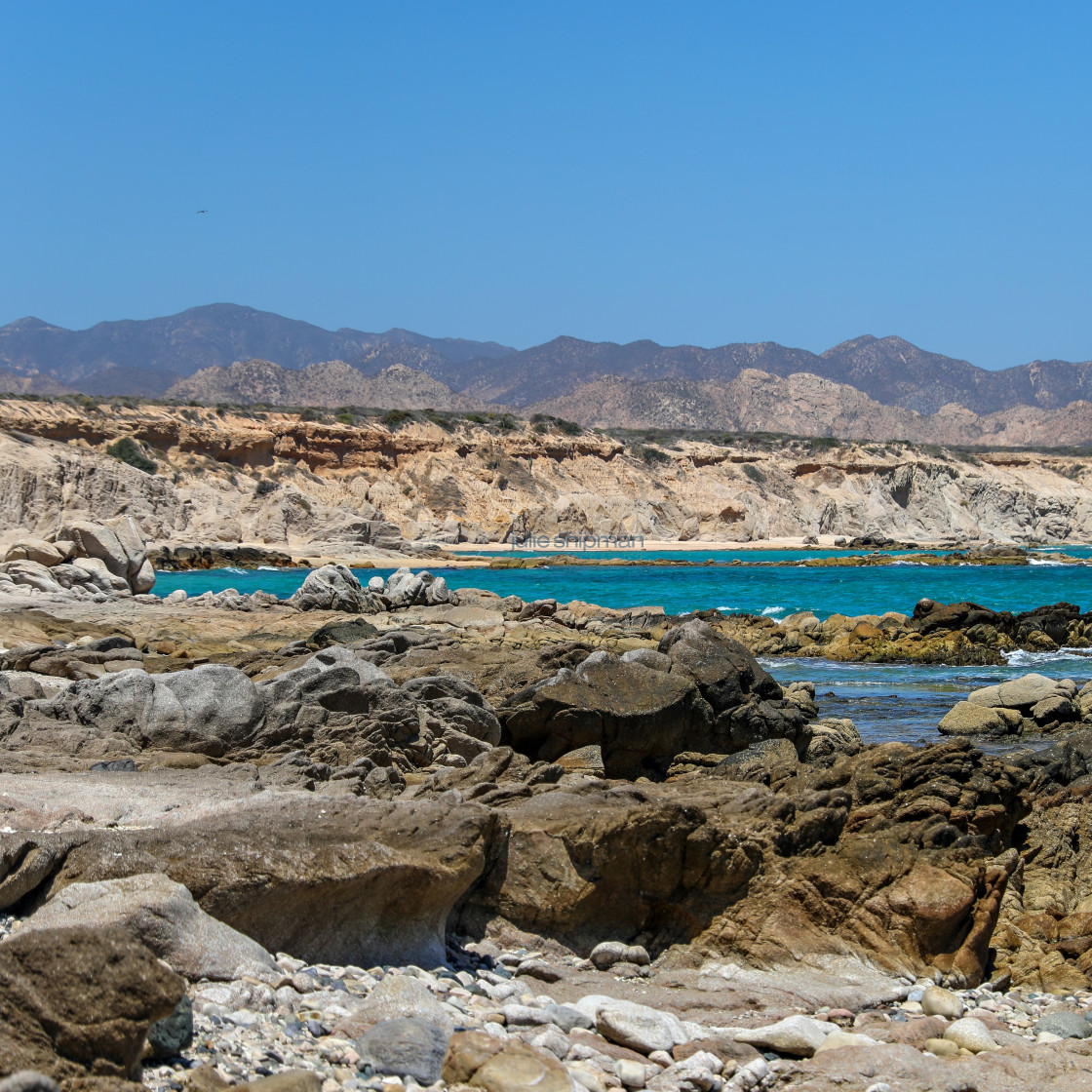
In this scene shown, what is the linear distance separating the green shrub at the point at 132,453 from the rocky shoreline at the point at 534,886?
51.6 metres

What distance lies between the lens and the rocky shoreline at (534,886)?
13.2 feet

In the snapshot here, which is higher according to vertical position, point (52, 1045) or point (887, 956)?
point (52, 1045)

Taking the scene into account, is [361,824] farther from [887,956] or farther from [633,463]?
[633,463]

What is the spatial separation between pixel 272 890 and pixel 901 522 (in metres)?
Answer: 78.0

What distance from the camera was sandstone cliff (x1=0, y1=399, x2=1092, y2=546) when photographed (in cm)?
5334

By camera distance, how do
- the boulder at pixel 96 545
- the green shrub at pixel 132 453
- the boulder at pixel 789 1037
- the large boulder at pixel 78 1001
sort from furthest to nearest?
the green shrub at pixel 132 453, the boulder at pixel 96 545, the boulder at pixel 789 1037, the large boulder at pixel 78 1001

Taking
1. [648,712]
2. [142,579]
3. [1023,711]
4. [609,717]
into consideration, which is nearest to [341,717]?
[609,717]

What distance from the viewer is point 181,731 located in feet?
26.3

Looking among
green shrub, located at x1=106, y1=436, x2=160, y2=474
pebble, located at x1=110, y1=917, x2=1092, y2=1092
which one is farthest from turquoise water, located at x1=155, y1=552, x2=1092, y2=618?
pebble, located at x1=110, y1=917, x2=1092, y2=1092

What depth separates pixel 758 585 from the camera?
1581 inches

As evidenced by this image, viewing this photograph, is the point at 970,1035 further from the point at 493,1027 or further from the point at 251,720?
the point at 251,720

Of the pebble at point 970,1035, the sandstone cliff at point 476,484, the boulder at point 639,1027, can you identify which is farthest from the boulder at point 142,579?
the pebble at point 970,1035

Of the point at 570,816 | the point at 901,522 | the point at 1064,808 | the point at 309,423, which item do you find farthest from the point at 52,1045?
the point at 901,522

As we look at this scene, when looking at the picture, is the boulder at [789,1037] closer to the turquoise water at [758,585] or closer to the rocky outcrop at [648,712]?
the rocky outcrop at [648,712]
